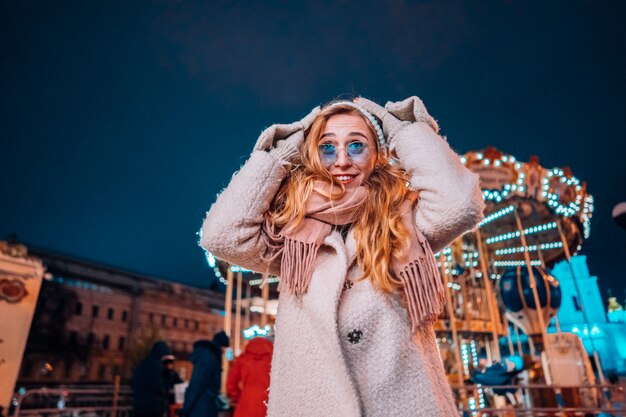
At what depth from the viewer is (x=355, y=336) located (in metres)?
1.09

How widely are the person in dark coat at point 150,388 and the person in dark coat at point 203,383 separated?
1.10 metres

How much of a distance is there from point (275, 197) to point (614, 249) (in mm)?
49928

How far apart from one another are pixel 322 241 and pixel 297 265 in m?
0.11

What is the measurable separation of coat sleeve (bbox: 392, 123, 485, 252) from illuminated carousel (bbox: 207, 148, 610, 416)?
4.58m

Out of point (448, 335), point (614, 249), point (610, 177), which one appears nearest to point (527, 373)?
point (448, 335)

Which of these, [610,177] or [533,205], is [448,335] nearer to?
[533,205]

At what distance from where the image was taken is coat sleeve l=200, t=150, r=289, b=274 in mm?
1222

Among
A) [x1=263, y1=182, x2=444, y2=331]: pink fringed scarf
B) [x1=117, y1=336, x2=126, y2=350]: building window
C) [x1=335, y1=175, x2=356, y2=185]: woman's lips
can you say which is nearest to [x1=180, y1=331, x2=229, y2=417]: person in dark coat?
[x1=263, y1=182, x2=444, y2=331]: pink fringed scarf

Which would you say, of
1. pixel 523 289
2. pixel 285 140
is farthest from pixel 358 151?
pixel 523 289

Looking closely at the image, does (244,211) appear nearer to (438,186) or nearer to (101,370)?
(438,186)

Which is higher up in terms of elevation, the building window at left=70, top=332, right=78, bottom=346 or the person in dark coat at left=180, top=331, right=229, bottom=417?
the building window at left=70, top=332, right=78, bottom=346

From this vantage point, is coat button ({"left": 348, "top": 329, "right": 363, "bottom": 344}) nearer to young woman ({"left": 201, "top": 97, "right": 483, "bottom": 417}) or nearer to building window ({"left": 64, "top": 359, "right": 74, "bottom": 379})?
young woman ({"left": 201, "top": 97, "right": 483, "bottom": 417})

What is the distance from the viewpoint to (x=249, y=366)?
4.29m

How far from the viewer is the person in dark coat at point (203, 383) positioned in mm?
5133
